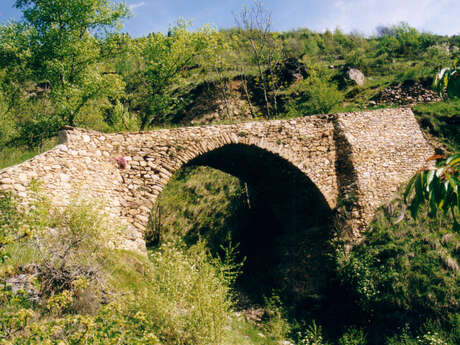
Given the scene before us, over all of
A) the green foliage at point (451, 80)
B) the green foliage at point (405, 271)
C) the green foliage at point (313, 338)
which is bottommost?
the green foliage at point (313, 338)

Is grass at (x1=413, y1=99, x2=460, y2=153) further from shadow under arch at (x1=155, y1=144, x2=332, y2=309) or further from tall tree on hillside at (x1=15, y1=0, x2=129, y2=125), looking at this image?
tall tree on hillside at (x1=15, y1=0, x2=129, y2=125)

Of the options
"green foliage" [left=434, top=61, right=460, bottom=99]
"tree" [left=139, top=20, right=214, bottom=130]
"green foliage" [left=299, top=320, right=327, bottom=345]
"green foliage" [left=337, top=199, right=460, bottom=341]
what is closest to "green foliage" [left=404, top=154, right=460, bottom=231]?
"green foliage" [left=434, top=61, right=460, bottom=99]

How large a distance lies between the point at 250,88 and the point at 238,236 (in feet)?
49.2

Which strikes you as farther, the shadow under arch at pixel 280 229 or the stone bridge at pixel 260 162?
the shadow under arch at pixel 280 229

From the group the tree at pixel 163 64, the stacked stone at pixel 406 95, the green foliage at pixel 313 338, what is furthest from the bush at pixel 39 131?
the stacked stone at pixel 406 95

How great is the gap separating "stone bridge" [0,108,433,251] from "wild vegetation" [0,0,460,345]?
736mm

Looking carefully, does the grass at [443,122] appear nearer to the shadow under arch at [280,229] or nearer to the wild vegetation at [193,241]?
the wild vegetation at [193,241]

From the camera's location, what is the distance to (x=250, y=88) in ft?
82.3

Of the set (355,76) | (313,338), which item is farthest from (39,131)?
(355,76)

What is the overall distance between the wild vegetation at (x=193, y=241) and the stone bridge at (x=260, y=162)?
0.74 metres

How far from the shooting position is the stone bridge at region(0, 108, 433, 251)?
283 inches

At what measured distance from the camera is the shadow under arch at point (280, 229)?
33.4 ft

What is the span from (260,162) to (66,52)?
Answer: 9485 mm

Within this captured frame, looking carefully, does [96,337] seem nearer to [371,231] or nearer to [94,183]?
[94,183]
